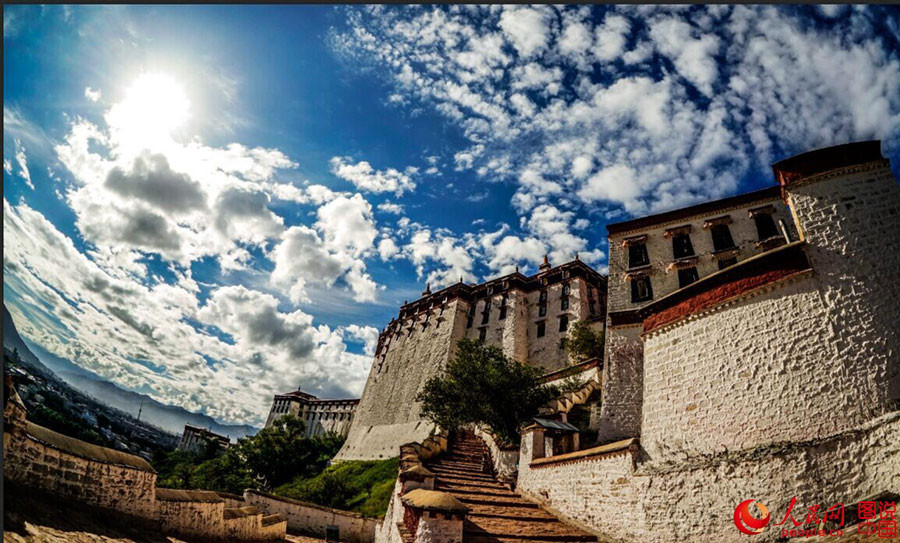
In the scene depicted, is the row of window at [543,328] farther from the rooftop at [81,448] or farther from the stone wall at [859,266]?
the rooftop at [81,448]

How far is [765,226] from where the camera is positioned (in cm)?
1872

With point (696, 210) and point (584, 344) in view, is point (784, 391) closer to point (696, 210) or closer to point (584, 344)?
point (696, 210)

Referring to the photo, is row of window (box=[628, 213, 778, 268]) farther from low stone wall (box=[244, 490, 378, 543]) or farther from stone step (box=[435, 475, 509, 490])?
low stone wall (box=[244, 490, 378, 543])

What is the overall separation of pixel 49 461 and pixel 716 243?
871 inches

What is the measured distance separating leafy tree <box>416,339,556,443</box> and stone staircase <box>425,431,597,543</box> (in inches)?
62.7

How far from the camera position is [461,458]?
18641 mm

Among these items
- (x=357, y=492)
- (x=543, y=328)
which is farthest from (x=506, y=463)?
(x=543, y=328)

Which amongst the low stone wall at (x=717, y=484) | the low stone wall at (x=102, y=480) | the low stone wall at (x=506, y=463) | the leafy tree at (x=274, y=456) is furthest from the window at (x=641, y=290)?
the leafy tree at (x=274, y=456)

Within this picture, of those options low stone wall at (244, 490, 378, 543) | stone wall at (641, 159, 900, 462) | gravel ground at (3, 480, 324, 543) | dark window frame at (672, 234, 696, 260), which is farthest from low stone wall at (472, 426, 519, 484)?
dark window frame at (672, 234, 696, 260)

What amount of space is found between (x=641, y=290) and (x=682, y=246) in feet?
9.52

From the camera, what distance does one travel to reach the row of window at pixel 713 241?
18.7 m

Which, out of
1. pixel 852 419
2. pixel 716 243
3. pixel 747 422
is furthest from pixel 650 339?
pixel 716 243

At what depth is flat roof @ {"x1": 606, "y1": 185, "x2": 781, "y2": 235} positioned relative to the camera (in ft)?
62.7

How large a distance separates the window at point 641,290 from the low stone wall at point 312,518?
1407 cm
